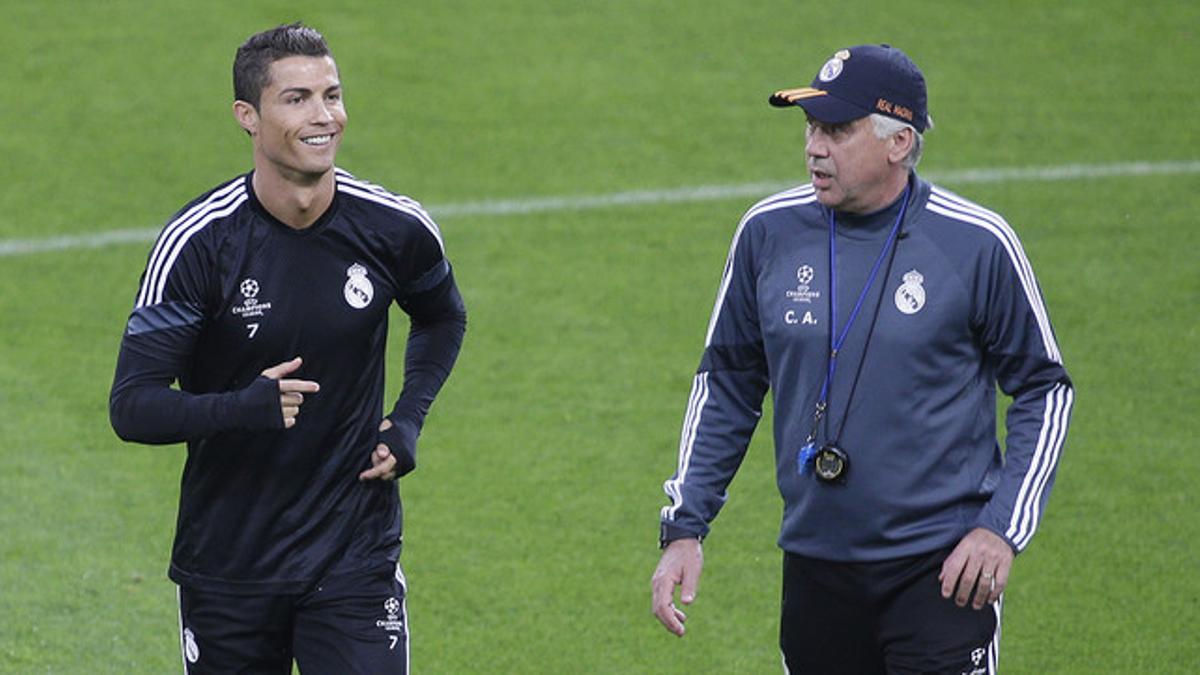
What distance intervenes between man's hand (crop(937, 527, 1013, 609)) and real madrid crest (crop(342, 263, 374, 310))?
4.93 ft

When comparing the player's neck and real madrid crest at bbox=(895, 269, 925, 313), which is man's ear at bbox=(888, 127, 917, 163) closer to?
real madrid crest at bbox=(895, 269, 925, 313)

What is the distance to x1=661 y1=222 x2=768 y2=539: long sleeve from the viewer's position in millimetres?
4977

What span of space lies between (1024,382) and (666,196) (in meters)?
6.86

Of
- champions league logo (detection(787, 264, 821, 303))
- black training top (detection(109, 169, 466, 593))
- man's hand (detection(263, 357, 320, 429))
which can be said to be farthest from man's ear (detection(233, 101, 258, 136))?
champions league logo (detection(787, 264, 821, 303))

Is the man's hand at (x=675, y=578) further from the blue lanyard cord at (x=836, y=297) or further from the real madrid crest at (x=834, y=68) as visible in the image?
the real madrid crest at (x=834, y=68)

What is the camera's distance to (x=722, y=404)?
199 inches

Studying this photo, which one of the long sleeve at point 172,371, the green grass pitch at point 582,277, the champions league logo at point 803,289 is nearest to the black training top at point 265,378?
the long sleeve at point 172,371

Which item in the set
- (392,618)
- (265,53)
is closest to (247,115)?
(265,53)

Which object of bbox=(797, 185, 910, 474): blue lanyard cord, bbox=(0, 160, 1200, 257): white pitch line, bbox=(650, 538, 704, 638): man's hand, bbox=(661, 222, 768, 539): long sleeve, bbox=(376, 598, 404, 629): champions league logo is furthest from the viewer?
bbox=(0, 160, 1200, 257): white pitch line

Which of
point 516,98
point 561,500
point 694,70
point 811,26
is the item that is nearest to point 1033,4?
point 811,26

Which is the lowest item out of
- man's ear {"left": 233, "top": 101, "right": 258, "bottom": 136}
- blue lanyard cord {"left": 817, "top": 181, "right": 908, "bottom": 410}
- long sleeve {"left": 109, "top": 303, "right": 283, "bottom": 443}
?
long sleeve {"left": 109, "top": 303, "right": 283, "bottom": 443}

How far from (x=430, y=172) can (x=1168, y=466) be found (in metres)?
4.86

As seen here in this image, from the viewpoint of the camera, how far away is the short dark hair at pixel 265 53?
4.91m

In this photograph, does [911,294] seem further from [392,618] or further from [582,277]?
[582,277]
